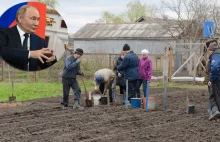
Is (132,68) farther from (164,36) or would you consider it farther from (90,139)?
(164,36)

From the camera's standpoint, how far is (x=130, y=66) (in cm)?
1167

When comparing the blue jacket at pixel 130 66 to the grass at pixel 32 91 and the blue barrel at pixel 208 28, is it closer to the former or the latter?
the grass at pixel 32 91

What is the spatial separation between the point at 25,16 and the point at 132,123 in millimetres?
7603

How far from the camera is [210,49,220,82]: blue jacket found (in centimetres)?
917

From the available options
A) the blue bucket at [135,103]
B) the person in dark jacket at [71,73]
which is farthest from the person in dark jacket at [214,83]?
the person in dark jacket at [71,73]

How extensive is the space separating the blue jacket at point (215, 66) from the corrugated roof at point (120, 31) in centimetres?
2531

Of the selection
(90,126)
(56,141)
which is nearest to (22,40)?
(56,141)

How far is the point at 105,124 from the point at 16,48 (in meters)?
7.48

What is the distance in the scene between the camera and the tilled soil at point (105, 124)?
7211 mm

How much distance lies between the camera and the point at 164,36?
110 ft

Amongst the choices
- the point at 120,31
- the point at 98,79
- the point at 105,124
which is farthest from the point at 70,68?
the point at 120,31

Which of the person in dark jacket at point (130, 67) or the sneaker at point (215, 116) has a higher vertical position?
the person in dark jacket at point (130, 67)

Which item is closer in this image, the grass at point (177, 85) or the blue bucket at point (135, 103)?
the blue bucket at point (135, 103)

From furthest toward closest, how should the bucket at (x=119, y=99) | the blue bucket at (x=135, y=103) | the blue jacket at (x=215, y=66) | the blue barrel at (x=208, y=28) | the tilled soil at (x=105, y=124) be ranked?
the blue barrel at (x=208, y=28) < the bucket at (x=119, y=99) < the blue bucket at (x=135, y=103) < the blue jacket at (x=215, y=66) < the tilled soil at (x=105, y=124)
